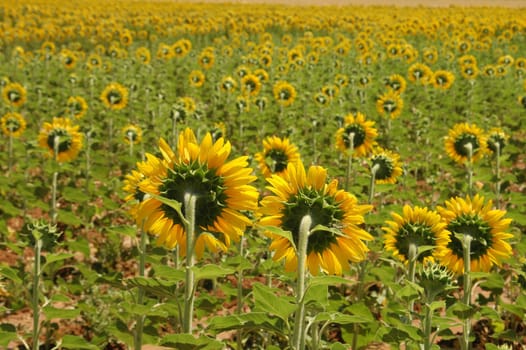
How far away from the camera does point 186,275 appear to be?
70.2 inches

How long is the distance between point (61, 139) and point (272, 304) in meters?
3.37

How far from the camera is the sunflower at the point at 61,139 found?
4.63 metres

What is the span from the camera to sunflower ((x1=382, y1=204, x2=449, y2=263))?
251cm

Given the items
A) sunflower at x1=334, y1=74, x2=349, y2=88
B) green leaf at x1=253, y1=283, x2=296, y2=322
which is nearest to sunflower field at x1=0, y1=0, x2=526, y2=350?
green leaf at x1=253, y1=283, x2=296, y2=322

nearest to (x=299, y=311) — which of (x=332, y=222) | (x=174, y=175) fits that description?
(x=332, y=222)

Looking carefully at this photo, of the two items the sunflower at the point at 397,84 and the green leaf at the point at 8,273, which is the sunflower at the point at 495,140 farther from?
the green leaf at the point at 8,273

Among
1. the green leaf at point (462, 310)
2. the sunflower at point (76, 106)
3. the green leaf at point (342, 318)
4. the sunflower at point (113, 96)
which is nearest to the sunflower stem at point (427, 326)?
the green leaf at point (462, 310)

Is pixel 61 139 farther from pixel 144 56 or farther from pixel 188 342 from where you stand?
pixel 144 56

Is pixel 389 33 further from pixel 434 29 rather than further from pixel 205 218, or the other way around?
pixel 205 218

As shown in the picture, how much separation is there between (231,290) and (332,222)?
4.82 ft

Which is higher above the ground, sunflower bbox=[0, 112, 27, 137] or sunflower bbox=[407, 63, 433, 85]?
sunflower bbox=[407, 63, 433, 85]

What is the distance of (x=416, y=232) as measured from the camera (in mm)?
2533

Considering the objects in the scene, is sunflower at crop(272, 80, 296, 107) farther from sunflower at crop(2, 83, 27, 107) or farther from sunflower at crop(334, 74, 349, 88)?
sunflower at crop(2, 83, 27, 107)

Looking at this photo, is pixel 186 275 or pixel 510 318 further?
pixel 510 318
